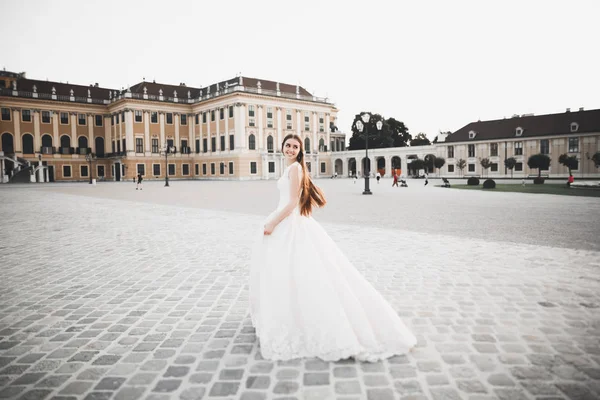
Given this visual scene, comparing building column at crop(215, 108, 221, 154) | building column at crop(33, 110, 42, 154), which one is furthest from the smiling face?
building column at crop(33, 110, 42, 154)

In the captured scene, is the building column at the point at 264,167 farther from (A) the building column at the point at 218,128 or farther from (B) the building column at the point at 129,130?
(B) the building column at the point at 129,130

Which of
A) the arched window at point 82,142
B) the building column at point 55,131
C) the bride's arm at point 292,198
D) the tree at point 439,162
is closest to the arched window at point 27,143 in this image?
the building column at point 55,131

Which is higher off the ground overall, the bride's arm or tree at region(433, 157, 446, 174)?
tree at region(433, 157, 446, 174)

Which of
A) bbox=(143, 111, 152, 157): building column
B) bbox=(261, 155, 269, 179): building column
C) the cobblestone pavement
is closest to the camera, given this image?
the cobblestone pavement

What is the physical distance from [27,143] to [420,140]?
77.0m

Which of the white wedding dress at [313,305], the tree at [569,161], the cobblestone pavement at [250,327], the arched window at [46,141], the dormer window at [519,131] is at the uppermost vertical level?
the arched window at [46,141]

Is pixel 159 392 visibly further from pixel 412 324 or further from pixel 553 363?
pixel 553 363

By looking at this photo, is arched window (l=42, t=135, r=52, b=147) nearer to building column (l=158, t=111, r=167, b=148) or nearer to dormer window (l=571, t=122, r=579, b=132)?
building column (l=158, t=111, r=167, b=148)

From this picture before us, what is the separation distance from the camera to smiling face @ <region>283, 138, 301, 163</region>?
3.62 metres

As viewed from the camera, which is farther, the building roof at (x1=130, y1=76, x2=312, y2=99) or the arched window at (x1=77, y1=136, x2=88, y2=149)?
the building roof at (x1=130, y1=76, x2=312, y2=99)

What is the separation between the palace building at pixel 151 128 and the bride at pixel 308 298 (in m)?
59.7

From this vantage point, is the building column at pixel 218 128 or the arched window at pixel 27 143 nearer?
the arched window at pixel 27 143

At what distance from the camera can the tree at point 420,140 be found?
3754 inches

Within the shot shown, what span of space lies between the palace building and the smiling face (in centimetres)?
5952
